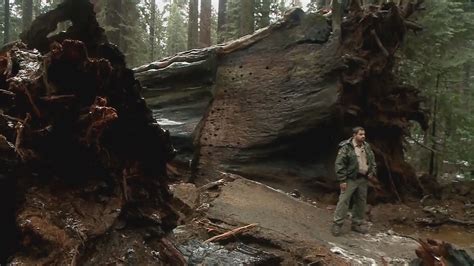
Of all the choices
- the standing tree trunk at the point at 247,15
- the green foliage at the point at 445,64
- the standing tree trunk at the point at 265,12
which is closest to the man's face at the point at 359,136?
the green foliage at the point at 445,64

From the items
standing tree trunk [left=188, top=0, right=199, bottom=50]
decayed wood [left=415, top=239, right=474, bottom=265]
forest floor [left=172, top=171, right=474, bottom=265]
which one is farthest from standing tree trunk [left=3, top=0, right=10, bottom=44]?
decayed wood [left=415, top=239, right=474, bottom=265]

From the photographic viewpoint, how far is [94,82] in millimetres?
4480

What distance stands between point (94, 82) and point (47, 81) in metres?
0.44

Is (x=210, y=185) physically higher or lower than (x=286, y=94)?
lower

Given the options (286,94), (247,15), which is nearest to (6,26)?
(247,15)

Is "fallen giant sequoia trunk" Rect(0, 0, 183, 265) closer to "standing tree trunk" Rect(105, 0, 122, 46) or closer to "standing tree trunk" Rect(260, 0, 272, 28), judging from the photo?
"standing tree trunk" Rect(105, 0, 122, 46)

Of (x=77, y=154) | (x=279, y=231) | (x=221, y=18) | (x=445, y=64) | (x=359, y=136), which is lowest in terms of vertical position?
(x=279, y=231)

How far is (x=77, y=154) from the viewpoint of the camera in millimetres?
4312

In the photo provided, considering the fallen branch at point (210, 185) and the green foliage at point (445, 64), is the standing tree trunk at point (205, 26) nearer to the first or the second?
the green foliage at point (445, 64)

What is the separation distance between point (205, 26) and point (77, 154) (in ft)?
53.7

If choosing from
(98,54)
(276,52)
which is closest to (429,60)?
(276,52)

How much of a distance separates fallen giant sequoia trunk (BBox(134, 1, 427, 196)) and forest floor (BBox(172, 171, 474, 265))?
96 cm

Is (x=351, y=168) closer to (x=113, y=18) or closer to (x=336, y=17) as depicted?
(x=336, y=17)

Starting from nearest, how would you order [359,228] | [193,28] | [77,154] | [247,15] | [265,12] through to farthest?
[77,154]
[359,228]
[247,15]
[265,12]
[193,28]
